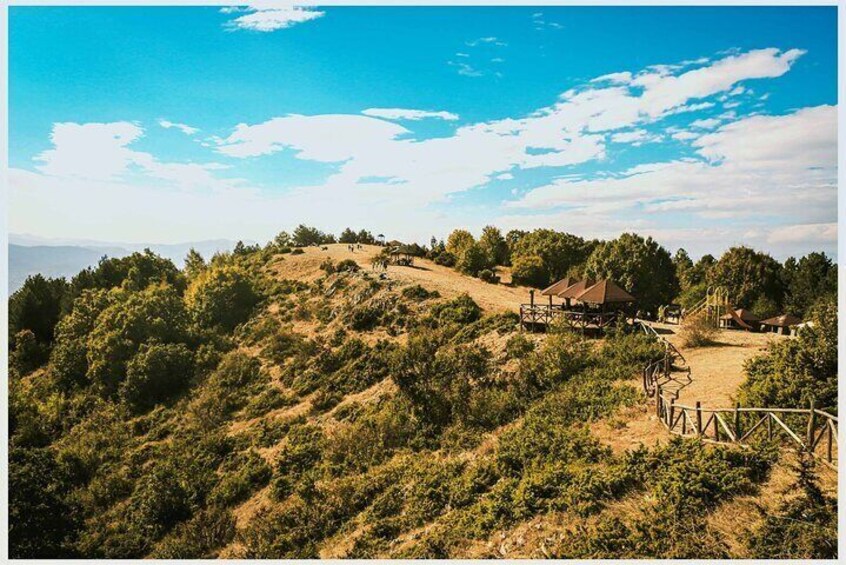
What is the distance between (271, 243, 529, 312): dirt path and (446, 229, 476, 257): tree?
15.9ft

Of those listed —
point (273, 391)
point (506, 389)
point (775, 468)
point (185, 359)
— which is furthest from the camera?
point (185, 359)

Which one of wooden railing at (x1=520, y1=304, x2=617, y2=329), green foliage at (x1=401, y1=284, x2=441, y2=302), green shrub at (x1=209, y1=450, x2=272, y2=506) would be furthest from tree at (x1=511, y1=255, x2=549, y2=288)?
green shrub at (x1=209, y1=450, x2=272, y2=506)

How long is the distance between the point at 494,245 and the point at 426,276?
21.3m

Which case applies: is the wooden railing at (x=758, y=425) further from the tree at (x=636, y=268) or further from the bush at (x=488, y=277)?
the bush at (x=488, y=277)

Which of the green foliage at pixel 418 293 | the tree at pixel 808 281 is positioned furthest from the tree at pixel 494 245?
the tree at pixel 808 281

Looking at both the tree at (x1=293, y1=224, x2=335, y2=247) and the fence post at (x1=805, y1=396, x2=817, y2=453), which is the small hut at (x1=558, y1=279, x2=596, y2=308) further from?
the tree at (x1=293, y1=224, x2=335, y2=247)

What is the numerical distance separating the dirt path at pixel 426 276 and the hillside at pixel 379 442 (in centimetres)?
91

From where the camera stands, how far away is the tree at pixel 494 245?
67.4 m

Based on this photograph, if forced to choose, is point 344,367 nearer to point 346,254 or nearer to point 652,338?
point 652,338

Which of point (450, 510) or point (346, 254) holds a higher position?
point (346, 254)

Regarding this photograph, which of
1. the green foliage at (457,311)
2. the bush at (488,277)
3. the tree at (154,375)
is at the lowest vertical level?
the tree at (154,375)

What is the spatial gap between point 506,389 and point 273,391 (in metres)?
17.1

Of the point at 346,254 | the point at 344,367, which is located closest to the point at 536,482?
the point at 344,367

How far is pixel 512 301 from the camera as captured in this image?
41.3 metres
